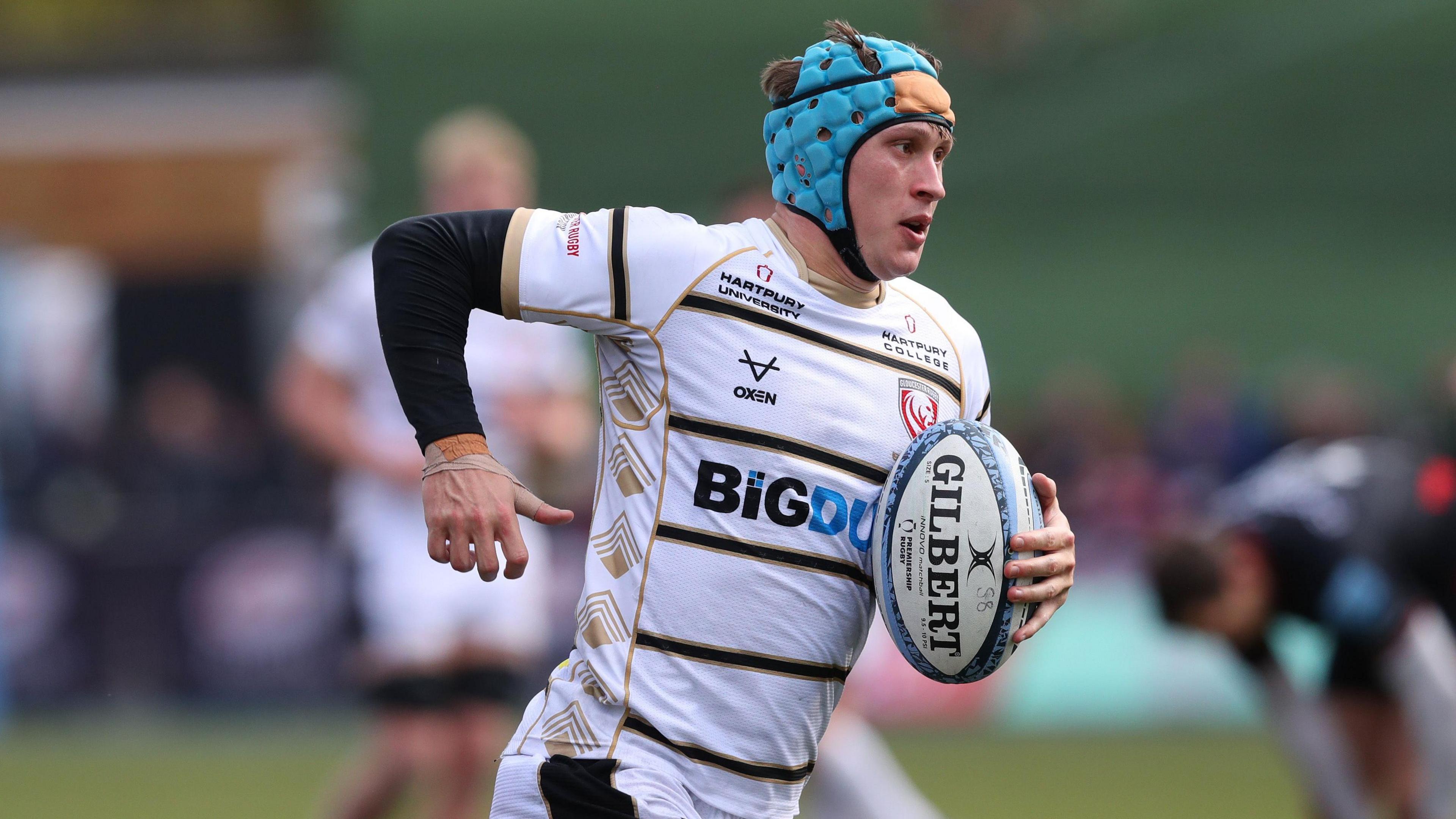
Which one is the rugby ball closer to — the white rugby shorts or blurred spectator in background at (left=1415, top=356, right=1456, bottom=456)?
the white rugby shorts

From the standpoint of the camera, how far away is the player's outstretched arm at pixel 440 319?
361 cm

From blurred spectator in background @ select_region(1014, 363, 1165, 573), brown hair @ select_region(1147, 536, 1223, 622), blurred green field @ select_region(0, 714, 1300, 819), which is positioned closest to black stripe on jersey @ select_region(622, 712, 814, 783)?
brown hair @ select_region(1147, 536, 1223, 622)

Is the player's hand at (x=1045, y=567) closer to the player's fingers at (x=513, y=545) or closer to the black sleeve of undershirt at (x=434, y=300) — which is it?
the player's fingers at (x=513, y=545)

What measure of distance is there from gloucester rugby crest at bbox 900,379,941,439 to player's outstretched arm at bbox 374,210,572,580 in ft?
2.51

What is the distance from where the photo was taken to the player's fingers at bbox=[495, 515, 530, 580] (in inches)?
136

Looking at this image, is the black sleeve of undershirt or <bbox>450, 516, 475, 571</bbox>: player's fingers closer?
<bbox>450, 516, 475, 571</bbox>: player's fingers

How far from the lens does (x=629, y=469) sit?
3812 mm

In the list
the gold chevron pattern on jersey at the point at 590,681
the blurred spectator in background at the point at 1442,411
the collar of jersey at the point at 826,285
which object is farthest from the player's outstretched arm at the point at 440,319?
the blurred spectator in background at the point at 1442,411

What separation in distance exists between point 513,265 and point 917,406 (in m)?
0.91

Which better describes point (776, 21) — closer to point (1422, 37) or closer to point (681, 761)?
point (1422, 37)

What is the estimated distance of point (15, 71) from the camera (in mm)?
21828

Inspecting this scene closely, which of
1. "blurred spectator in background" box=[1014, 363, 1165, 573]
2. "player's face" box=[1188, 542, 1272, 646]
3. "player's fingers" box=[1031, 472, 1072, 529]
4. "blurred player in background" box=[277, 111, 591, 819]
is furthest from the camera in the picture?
"blurred spectator in background" box=[1014, 363, 1165, 573]

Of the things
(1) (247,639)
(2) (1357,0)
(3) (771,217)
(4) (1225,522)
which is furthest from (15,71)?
(3) (771,217)

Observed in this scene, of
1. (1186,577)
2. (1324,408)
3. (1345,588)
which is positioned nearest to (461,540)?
(1186,577)
